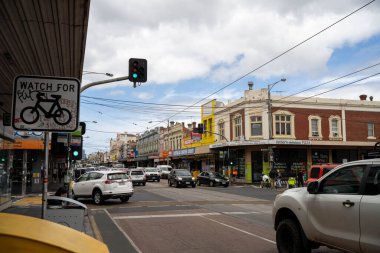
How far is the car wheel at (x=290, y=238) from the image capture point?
6871 mm

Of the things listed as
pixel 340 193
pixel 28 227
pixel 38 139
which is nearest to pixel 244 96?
pixel 38 139

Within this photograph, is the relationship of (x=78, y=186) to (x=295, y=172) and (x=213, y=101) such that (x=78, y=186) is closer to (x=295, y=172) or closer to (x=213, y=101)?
(x=295, y=172)

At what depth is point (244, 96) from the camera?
4272 centimetres

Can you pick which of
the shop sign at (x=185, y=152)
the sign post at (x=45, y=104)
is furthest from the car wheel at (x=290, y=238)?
the shop sign at (x=185, y=152)

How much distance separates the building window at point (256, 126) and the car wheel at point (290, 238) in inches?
1355

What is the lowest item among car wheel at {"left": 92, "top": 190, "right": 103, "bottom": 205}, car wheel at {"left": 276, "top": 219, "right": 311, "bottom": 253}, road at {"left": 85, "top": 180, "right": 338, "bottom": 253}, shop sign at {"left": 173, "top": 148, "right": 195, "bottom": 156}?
road at {"left": 85, "top": 180, "right": 338, "bottom": 253}

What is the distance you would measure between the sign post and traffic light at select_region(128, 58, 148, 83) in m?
8.47

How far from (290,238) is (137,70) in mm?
7900

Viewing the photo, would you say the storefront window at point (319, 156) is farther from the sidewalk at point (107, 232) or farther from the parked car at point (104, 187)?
the sidewalk at point (107, 232)

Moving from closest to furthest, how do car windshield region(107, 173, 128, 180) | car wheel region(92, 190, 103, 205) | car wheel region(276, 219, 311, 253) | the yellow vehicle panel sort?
the yellow vehicle panel
car wheel region(276, 219, 311, 253)
car wheel region(92, 190, 103, 205)
car windshield region(107, 173, 128, 180)

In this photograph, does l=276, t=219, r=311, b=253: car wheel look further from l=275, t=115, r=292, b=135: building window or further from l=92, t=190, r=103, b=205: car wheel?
l=275, t=115, r=292, b=135: building window

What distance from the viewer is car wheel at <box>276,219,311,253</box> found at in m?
6.87

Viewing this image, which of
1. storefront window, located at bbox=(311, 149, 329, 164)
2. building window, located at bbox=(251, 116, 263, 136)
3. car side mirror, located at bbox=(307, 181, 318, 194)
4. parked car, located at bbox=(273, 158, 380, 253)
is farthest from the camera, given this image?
storefront window, located at bbox=(311, 149, 329, 164)

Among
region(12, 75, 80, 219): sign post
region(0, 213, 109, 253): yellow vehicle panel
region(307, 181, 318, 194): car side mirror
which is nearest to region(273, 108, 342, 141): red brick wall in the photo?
region(307, 181, 318, 194): car side mirror
